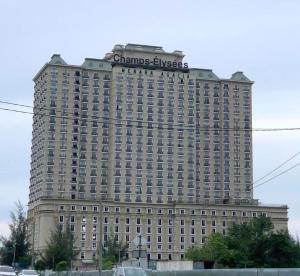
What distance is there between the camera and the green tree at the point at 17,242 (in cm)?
9294

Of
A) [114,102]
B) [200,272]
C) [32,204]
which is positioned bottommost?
[200,272]

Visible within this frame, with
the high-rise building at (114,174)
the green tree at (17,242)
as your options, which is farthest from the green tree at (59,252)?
the high-rise building at (114,174)

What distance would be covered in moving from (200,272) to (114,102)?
15641cm

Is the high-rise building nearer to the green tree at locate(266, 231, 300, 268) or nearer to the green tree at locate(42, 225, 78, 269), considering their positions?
the green tree at locate(42, 225, 78, 269)

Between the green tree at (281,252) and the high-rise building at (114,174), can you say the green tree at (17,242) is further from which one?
the high-rise building at (114,174)

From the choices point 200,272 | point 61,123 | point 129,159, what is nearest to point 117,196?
point 129,159

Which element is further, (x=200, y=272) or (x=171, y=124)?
(x=171, y=124)

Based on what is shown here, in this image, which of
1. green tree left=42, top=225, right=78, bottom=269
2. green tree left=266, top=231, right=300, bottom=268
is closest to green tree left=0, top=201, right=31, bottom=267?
green tree left=42, top=225, right=78, bottom=269

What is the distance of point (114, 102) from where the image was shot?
19725cm

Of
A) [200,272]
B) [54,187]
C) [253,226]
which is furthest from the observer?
[54,187]

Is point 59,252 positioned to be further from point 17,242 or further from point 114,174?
point 114,174

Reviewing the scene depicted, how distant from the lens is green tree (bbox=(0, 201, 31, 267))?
92.9m

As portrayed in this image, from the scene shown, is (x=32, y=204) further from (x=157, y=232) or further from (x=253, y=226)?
(x=253, y=226)

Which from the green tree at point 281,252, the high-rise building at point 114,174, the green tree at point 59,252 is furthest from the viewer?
the high-rise building at point 114,174
